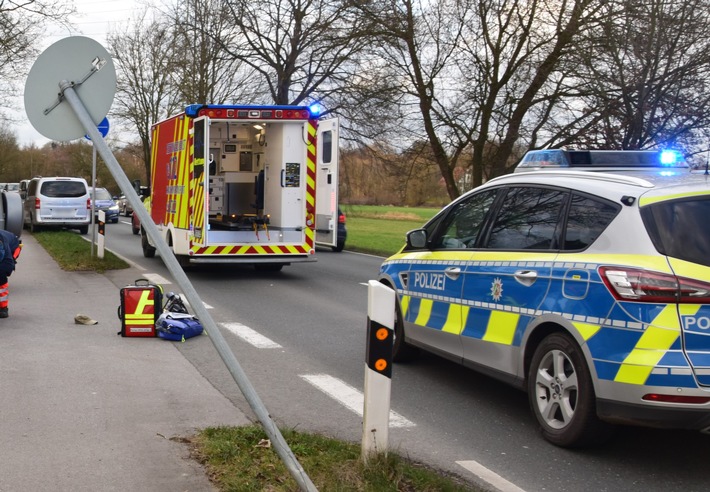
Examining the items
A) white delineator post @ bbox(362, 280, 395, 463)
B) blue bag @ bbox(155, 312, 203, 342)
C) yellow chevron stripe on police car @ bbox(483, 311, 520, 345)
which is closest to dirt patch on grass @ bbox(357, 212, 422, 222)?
blue bag @ bbox(155, 312, 203, 342)

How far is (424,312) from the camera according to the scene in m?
6.90

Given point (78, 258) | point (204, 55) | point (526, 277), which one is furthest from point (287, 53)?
point (526, 277)

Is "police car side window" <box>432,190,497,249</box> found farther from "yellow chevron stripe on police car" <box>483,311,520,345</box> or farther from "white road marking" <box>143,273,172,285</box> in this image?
"white road marking" <box>143,273,172,285</box>

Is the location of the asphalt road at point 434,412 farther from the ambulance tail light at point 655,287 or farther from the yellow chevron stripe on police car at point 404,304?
the ambulance tail light at point 655,287

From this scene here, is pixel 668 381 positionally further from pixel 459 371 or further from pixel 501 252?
pixel 459 371

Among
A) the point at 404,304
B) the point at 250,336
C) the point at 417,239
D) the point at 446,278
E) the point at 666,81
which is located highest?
the point at 666,81

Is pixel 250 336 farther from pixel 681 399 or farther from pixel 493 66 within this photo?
→ pixel 493 66

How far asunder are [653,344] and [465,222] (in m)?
2.36

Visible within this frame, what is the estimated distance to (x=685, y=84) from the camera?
13656 millimetres

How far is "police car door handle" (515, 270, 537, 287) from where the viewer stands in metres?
5.44

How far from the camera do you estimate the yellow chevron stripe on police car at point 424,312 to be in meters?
6.82

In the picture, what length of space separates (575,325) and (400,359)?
114 inches

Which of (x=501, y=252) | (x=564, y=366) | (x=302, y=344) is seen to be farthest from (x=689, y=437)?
(x=302, y=344)

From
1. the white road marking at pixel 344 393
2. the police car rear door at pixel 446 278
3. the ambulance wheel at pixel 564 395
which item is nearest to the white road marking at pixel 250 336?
the white road marking at pixel 344 393
